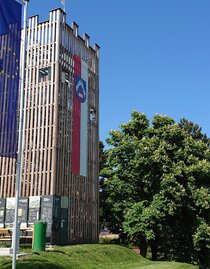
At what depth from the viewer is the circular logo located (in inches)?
1068

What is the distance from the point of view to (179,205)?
25.8 meters

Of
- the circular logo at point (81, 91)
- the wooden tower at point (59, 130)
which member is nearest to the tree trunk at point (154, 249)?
the wooden tower at point (59, 130)

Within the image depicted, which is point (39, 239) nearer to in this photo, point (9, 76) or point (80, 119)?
point (9, 76)

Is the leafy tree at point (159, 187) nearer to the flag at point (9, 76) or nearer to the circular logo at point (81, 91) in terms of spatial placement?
the circular logo at point (81, 91)

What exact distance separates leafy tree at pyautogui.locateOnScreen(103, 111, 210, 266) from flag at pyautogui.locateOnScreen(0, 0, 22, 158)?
588 inches

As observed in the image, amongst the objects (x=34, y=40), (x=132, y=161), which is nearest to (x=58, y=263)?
(x=132, y=161)

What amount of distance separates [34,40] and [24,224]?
11995mm

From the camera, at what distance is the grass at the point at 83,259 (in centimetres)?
1370

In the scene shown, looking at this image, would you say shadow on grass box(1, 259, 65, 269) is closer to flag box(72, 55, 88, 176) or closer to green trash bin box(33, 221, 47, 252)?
green trash bin box(33, 221, 47, 252)

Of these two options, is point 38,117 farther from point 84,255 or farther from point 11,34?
point 11,34

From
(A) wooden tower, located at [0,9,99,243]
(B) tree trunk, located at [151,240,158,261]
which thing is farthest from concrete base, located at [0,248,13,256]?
(B) tree trunk, located at [151,240,158,261]

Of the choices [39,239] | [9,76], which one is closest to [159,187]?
[39,239]

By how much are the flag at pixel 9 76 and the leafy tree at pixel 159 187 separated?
588 inches

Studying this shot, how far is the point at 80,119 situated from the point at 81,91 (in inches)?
80.9
